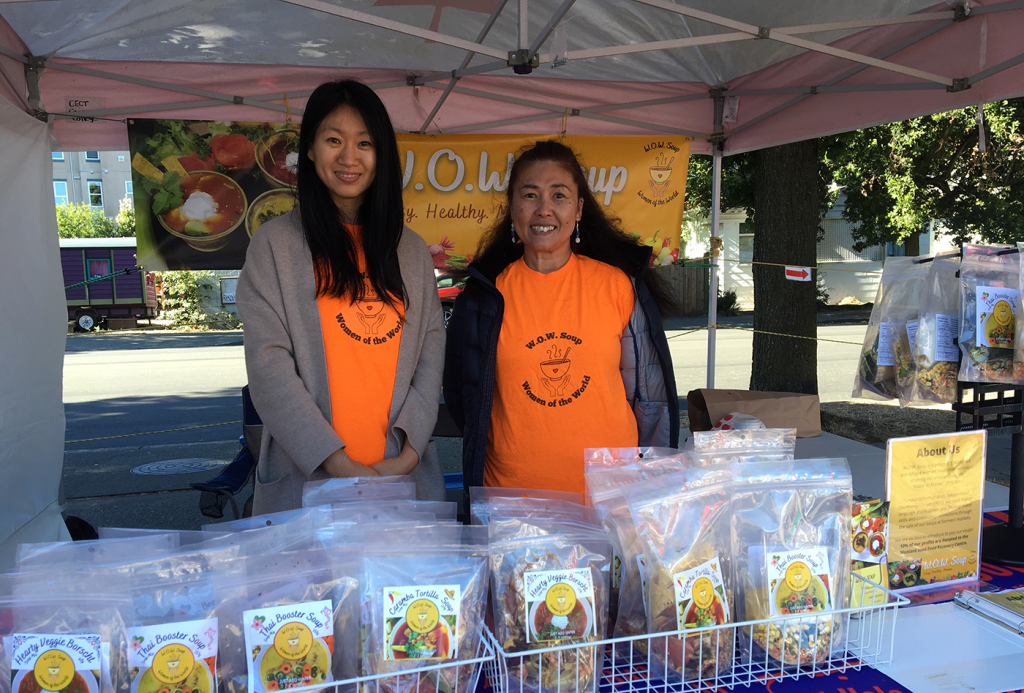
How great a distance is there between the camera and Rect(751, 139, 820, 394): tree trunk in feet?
19.4

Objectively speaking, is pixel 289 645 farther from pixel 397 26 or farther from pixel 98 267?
pixel 98 267

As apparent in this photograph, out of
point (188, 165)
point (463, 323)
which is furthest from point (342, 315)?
point (188, 165)

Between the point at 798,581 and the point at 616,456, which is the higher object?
the point at 616,456

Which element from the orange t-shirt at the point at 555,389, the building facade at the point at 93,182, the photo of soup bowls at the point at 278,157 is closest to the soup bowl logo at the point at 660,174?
the photo of soup bowls at the point at 278,157

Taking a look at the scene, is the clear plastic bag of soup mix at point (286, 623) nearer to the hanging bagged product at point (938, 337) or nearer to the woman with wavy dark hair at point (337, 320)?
the woman with wavy dark hair at point (337, 320)

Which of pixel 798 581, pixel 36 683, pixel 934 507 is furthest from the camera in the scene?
pixel 934 507

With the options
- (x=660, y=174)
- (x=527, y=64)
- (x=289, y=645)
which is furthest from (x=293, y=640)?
(x=660, y=174)

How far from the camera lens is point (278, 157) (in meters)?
3.91

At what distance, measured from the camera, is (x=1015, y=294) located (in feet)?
5.52

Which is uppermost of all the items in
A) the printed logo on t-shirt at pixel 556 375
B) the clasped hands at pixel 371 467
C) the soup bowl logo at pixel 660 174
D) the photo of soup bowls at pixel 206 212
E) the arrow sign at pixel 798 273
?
the soup bowl logo at pixel 660 174

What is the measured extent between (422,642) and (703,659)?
1.44ft

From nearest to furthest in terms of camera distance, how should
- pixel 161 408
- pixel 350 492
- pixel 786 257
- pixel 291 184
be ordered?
1. pixel 350 492
2. pixel 291 184
3. pixel 786 257
4. pixel 161 408

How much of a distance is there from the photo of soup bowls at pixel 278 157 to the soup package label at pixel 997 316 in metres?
3.23

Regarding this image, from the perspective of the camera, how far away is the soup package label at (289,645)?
0.96 metres
